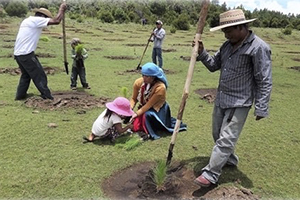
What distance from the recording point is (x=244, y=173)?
181 inches

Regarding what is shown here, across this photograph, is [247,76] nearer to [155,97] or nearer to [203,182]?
[203,182]

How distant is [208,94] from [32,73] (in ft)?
14.6

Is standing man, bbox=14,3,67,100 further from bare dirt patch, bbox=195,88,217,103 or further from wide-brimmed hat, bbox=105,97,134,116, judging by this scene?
bare dirt patch, bbox=195,88,217,103

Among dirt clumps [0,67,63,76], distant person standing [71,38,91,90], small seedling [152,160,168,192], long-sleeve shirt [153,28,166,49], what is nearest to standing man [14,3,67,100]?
distant person standing [71,38,91,90]

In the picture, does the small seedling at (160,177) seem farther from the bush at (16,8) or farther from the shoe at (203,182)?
the bush at (16,8)

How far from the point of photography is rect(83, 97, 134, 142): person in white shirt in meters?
5.23

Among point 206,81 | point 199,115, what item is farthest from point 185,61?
point 199,115

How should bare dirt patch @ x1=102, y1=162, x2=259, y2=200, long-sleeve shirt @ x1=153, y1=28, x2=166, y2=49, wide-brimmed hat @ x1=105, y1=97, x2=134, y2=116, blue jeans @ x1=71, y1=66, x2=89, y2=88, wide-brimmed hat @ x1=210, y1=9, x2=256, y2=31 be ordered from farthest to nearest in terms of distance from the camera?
long-sleeve shirt @ x1=153, y1=28, x2=166, y2=49, blue jeans @ x1=71, y1=66, x2=89, y2=88, wide-brimmed hat @ x1=105, y1=97, x2=134, y2=116, bare dirt patch @ x1=102, y1=162, x2=259, y2=200, wide-brimmed hat @ x1=210, y1=9, x2=256, y2=31

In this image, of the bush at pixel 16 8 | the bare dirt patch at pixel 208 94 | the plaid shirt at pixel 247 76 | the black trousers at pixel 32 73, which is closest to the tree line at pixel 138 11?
the bush at pixel 16 8

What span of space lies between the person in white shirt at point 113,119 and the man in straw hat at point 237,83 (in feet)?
5.39

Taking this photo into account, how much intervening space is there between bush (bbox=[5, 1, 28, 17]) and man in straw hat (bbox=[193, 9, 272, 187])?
36676mm

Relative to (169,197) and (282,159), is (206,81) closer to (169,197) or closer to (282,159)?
(282,159)

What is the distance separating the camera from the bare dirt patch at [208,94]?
8623 mm

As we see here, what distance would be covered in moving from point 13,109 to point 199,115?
399 cm
